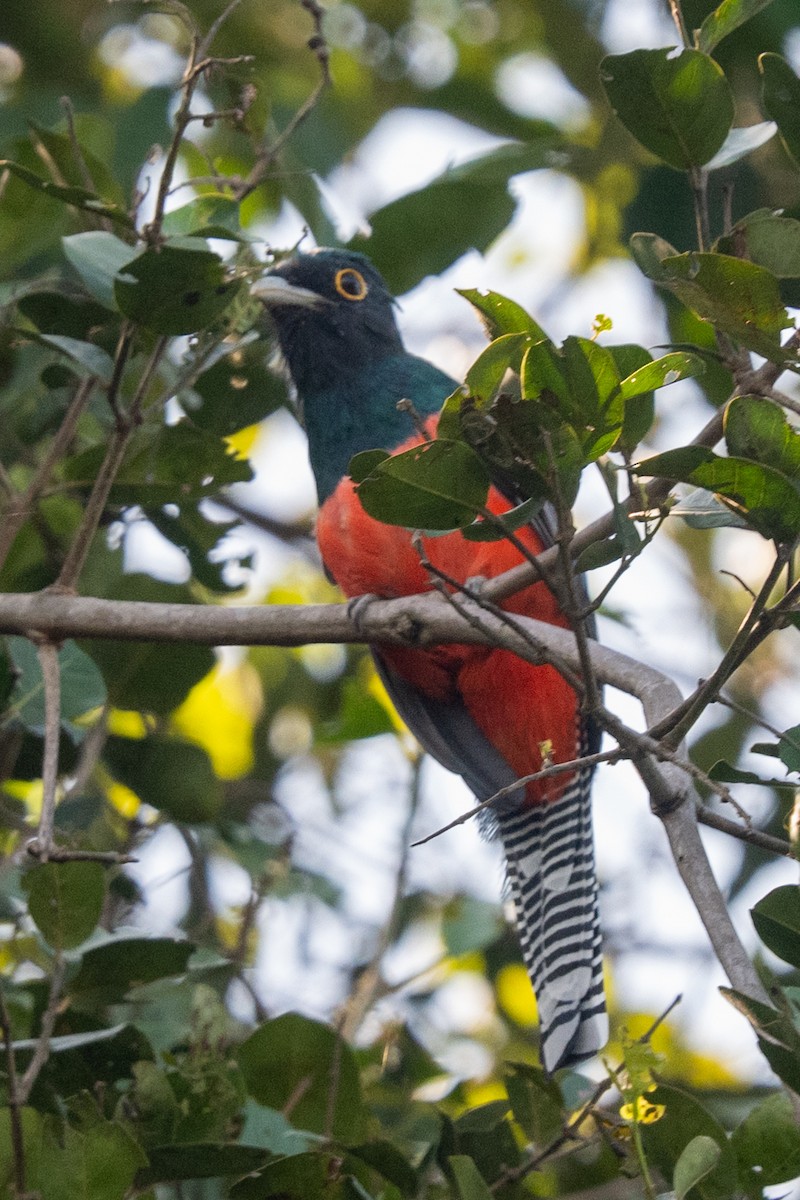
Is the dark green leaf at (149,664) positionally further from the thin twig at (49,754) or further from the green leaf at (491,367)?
the green leaf at (491,367)

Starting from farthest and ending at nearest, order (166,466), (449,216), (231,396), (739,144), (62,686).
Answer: (449,216) < (231,396) < (166,466) < (62,686) < (739,144)

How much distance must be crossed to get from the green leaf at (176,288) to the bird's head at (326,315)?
1997 millimetres

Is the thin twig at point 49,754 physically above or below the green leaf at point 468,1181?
above

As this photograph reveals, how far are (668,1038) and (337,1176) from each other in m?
3.60

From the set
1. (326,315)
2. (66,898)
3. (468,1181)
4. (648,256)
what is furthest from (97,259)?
(326,315)

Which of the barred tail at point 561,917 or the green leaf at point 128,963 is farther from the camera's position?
the barred tail at point 561,917

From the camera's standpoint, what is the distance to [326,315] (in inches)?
209

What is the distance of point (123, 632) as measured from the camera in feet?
11.1

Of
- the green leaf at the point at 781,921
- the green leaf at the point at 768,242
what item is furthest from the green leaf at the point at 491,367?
the green leaf at the point at 781,921

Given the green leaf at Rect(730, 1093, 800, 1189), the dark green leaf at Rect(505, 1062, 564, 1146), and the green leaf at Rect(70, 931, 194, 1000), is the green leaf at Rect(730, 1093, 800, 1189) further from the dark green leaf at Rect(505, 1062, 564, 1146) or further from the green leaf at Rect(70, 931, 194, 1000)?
the green leaf at Rect(70, 931, 194, 1000)

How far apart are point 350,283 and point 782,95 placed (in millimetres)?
2694

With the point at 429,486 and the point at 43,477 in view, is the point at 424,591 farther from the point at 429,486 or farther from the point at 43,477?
the point at 429,486

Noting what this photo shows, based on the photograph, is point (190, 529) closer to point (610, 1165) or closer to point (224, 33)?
point (610, 1165)

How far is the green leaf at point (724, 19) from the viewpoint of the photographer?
112 inches
